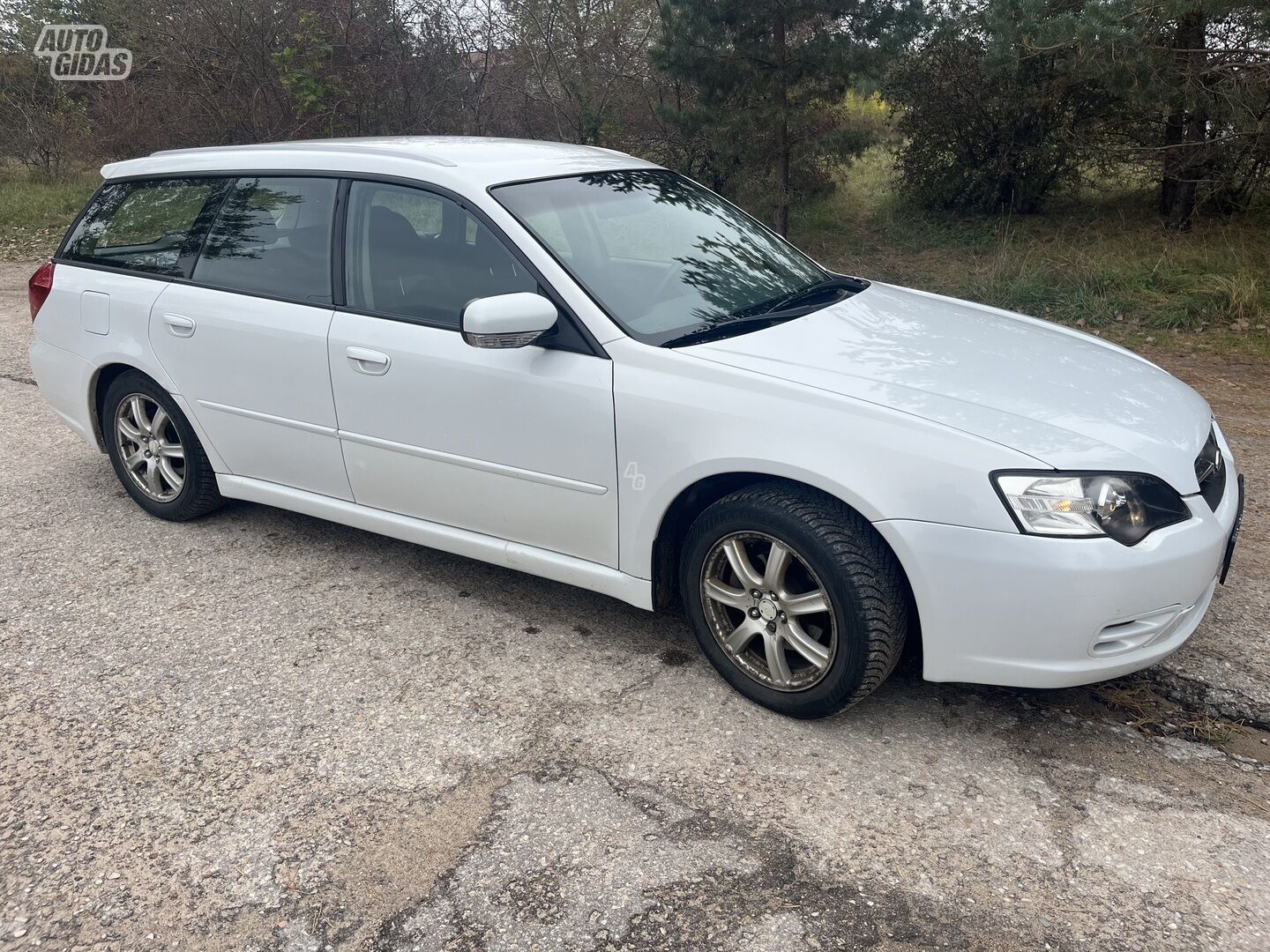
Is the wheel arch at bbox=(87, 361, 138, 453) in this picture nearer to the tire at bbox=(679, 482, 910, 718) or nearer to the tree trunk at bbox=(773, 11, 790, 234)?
the tire at bbox=(679, 482, 910, 718)

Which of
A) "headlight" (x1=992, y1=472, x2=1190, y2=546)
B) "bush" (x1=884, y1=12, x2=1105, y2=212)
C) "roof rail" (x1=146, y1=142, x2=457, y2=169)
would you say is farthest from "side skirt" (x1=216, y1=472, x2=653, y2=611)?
"bush" (x1=884, y1=12, x2=1105, y2=212)

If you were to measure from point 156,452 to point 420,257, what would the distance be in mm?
1886

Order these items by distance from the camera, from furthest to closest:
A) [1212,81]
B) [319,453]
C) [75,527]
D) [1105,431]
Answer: [1212,81] < [75,527] < [319,453] < [1105,431]

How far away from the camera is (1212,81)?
338 inches

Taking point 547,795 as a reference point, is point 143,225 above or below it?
above

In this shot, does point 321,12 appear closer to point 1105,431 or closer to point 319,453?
point 319,453

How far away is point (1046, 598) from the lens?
2771 millimetres

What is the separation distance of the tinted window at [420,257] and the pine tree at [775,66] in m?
6.88

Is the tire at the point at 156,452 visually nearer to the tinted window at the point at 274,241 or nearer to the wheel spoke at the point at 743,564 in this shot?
the tinted window at the point at 274,241

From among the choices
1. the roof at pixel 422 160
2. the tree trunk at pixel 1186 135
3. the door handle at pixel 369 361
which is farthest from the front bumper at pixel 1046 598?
the tree trunk at pixel 1186 135

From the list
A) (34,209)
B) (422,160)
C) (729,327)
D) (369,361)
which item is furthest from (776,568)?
(34,209)

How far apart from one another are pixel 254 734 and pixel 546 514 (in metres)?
1.18

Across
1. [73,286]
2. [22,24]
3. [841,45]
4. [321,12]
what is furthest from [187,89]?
[73,286]

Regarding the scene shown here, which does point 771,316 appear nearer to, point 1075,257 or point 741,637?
point 741,637
